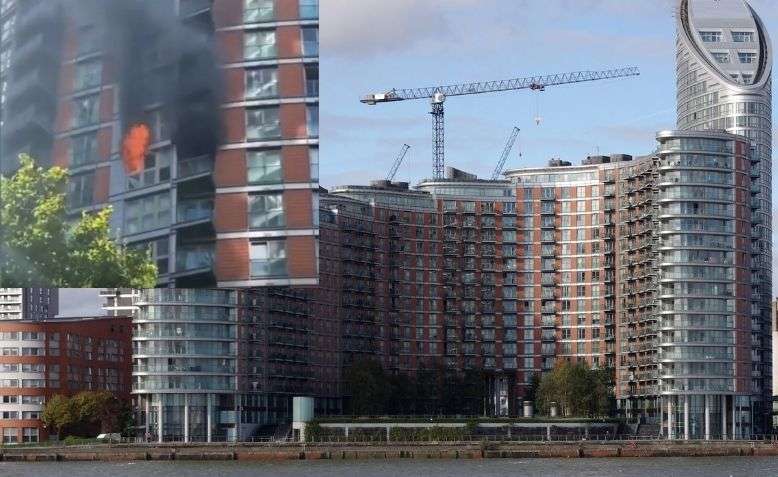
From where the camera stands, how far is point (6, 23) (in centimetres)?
5931

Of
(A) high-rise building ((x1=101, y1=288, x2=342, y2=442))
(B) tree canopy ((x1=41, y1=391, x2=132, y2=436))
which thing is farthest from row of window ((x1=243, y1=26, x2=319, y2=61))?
(B) tree canopy ((x1=41, y1=391, x2=132, y2=436))

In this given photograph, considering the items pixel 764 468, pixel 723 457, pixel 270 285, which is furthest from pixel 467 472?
pixel 270 285

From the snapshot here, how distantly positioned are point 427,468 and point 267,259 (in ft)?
198

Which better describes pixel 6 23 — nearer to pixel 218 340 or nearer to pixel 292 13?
pixel 292 13

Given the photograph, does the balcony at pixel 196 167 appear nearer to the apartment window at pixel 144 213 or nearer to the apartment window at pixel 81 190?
the apartment window at pixel 144 213

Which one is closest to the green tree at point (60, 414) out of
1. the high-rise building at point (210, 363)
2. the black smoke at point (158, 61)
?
the high-rise building at point (210, 363)

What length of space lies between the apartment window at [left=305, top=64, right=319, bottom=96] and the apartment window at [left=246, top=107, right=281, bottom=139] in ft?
4.10

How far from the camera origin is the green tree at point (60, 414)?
18062cm

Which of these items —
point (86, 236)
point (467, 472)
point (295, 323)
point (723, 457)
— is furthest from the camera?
point (295, 323)

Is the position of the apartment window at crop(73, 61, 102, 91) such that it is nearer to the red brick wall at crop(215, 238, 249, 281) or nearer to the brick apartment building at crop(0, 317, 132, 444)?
the red brick wall at crop(215, 238, 249, 281)

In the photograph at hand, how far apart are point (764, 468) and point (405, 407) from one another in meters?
79.7

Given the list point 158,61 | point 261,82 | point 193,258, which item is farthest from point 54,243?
point 261,82

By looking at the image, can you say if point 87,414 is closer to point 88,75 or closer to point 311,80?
point 88,75

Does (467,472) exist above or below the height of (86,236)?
below
